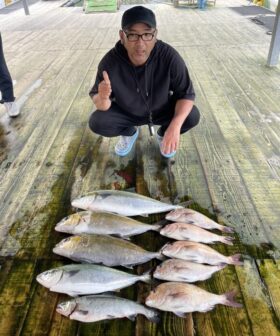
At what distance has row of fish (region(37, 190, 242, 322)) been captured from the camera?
1434 mm

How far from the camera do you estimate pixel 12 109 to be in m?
3.34

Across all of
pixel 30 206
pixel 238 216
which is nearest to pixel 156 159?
pixel 238 216

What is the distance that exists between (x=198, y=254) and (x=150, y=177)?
2.95 ft

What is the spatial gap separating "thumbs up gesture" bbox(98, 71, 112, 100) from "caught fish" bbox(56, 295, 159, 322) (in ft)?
4.23

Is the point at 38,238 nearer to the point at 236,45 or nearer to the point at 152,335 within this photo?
the point at 152,335

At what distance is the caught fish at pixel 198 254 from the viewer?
64.3 inches

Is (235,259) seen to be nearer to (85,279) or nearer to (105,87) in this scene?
(85,279)

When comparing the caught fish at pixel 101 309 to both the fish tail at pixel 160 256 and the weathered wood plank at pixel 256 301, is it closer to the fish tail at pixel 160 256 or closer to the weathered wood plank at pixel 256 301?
the fish tail at pixel 160 256

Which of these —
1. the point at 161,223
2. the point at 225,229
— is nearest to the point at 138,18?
the point at 161,223

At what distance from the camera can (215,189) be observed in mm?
2254

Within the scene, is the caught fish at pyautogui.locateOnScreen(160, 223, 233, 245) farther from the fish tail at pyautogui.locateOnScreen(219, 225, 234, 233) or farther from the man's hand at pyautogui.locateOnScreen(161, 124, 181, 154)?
the man's hand at pyautogui.locateOnScreen(161, 124, 181, 154)

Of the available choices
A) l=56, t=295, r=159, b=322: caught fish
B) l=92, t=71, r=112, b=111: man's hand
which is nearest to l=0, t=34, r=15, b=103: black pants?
l=92, t=71, r=112, b=111: man's hand

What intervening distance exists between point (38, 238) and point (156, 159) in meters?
1.19

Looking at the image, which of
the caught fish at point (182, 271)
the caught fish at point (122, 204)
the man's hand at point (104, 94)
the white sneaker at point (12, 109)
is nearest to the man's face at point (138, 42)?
the man's hand at point (104, 94)
